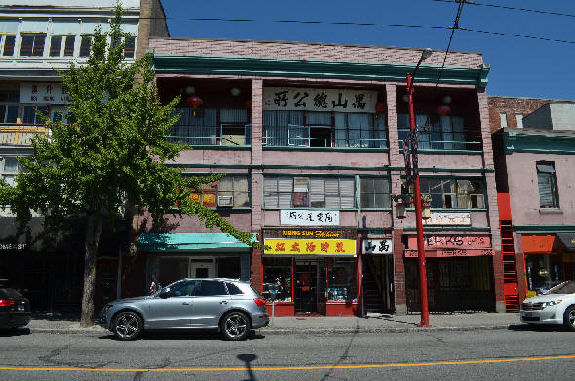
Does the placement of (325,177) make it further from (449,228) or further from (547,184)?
(547,184)

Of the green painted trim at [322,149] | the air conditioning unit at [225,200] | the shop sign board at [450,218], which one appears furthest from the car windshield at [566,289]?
the air conditioning unit at [225,200]

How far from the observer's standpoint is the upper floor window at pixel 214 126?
20.7m

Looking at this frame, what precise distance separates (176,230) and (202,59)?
7.74 m

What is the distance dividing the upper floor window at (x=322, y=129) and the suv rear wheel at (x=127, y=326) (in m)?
11.1

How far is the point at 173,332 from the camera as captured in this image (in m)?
12.5

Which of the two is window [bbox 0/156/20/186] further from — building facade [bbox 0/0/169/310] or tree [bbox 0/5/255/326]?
tree [bbox 0/5/255/326]

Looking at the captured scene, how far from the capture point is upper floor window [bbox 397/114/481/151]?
21828 millimetres

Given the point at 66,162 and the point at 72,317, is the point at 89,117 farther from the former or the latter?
the point at 72,317

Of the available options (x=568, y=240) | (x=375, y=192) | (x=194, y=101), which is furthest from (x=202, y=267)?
(x=568, y=240)

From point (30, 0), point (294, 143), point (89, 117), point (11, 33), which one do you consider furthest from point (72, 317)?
point (30, 0)

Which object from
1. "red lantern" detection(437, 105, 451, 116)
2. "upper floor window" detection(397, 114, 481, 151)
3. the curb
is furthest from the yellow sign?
"red lantern" detection(437, 105, 451, 116)

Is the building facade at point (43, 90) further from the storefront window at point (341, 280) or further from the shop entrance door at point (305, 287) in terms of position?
the storefront window at point (341, 280)

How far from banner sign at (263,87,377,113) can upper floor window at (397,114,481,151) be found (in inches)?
77.7

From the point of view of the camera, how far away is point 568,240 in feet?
63.6
